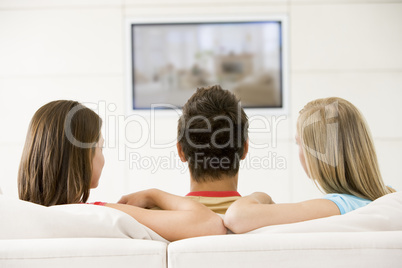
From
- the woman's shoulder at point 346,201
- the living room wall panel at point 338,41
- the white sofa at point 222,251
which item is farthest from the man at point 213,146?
the living room wall panel at point 338,41

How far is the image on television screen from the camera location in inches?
141

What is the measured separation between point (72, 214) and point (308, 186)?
2.86 meters

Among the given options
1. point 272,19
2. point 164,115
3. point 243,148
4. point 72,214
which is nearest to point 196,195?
point 243,148

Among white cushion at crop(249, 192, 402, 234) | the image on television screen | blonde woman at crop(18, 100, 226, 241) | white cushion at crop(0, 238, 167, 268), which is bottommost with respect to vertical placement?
white cushion at crop(0, 238, 167, 268)

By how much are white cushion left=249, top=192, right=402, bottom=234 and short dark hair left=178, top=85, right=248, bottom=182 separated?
337 mm

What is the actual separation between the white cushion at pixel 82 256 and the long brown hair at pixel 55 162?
0.34m

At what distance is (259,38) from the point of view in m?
3.60

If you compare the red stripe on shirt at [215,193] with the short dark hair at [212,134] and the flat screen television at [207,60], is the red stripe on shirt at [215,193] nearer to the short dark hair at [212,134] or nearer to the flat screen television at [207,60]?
the short dark hair at [212,134]

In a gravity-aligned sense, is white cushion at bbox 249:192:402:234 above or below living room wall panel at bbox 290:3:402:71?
below

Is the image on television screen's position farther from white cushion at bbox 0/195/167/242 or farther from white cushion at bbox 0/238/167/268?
white cushion at bbox 0/238/167/268

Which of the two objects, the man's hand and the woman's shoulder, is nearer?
the woman's shoulder

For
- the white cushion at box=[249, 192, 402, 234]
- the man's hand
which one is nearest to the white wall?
the man's hand

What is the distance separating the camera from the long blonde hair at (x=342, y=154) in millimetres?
1212

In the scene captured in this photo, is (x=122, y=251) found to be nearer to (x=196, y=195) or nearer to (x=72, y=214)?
(x=72, y=214)
